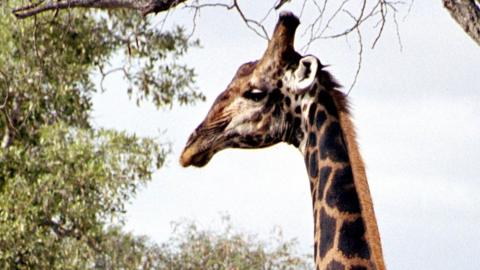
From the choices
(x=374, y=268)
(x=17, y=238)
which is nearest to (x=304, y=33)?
(x=374, y=268)

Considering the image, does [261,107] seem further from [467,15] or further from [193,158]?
[467,15]

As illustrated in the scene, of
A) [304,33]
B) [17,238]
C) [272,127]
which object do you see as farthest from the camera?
[17,238]

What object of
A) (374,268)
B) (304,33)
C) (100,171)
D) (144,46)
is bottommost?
(374,268)

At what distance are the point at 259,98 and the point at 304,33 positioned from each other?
2.06 m

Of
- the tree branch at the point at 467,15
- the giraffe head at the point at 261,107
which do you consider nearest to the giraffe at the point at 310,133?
the giraffe head at the point at 261,107

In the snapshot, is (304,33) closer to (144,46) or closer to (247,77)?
(247,77)

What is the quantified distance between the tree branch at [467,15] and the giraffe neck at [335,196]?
1886 mm

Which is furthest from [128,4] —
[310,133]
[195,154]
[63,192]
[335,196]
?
[63,192]

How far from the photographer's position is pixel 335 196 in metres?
5.87

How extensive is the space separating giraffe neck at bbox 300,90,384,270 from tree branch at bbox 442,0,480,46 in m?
1.89

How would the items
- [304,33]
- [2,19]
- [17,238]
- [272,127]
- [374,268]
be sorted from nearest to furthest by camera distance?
[374,268], [272,127], [304,33], [17,238], [2,19]

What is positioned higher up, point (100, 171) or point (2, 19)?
point (2, 19)

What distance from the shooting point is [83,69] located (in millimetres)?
18859

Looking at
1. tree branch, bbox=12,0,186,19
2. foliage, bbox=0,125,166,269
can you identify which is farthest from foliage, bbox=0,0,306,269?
tree branch, bbox=12,0,186,19
